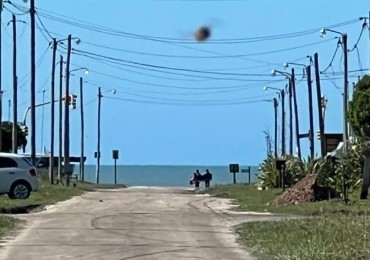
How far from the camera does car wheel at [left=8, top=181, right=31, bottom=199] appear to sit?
3409 cm

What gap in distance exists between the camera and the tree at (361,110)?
43775 mm

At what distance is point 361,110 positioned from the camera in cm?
4375

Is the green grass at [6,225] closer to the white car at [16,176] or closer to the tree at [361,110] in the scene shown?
the white car at [16,176]

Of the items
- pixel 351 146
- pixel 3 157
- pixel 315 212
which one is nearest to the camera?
pixel 315 212

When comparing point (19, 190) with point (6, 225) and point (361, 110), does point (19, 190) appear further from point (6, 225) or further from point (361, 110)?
point (361, 110)

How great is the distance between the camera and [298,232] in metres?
18.3

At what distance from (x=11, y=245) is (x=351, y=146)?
78.1 ft

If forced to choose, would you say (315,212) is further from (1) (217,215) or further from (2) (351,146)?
(2) (351,146)

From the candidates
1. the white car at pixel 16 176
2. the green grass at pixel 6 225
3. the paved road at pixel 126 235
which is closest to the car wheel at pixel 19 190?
the white car at pixel 16 176

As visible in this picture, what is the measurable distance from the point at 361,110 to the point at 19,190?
1683 cm

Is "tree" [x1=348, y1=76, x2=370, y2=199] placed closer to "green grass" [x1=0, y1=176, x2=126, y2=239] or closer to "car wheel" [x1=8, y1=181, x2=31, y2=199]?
"green grass" [x1=0, y1=176, x2=126, y2=239]

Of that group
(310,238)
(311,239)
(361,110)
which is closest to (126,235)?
(310,238)

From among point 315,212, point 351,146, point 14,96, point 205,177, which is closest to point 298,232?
point 315,212

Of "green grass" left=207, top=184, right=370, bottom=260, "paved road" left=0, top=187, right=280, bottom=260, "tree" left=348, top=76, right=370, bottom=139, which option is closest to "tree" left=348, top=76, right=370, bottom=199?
"tree" left=348, top=76, right=370, bottom=139
